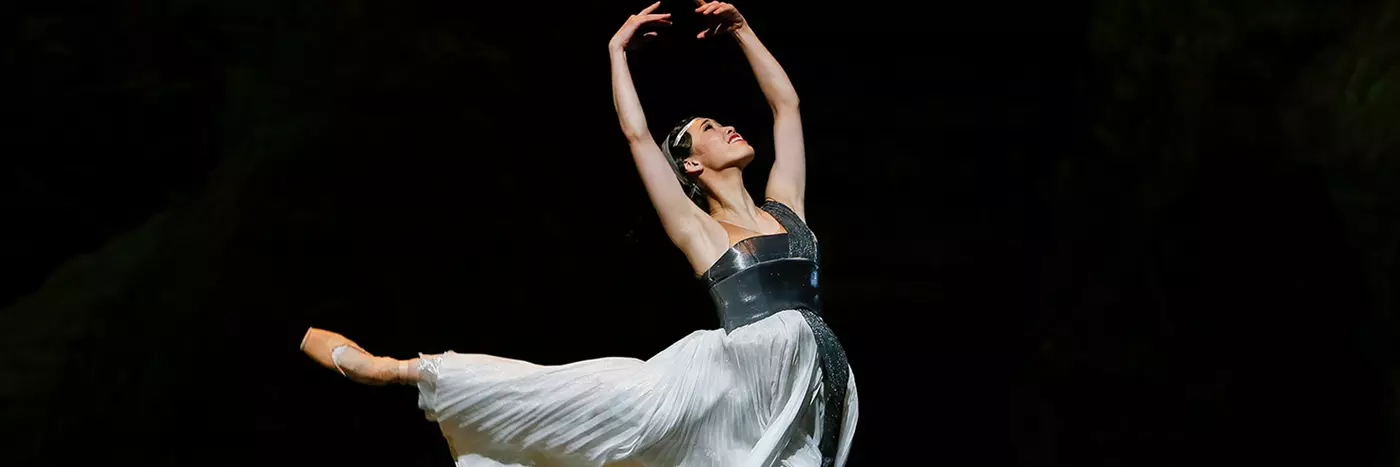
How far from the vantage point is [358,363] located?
8.87 ft

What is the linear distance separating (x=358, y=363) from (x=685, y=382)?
0.52m

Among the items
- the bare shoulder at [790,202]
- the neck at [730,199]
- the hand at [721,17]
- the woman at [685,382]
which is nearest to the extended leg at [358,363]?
the woman at [685,382]

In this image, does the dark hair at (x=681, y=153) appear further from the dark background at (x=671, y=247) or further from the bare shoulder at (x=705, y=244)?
the dark background at (x=671, y=247)

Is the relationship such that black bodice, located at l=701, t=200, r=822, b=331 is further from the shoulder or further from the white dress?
the shoulder

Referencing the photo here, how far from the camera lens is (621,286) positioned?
380 cm

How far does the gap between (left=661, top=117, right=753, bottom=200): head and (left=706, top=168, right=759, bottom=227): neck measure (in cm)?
2

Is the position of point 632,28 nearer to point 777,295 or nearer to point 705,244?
point 705,244

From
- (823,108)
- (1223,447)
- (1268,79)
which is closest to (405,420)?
(823,108)

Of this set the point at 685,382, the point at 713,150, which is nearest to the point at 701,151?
the point at 713,150

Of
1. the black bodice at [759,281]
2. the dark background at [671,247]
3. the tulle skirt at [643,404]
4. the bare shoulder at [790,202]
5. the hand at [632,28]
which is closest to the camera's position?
the tulle skirt at [643,404]

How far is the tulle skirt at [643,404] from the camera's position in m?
2.68

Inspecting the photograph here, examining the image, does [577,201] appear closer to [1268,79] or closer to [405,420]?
[405,420]

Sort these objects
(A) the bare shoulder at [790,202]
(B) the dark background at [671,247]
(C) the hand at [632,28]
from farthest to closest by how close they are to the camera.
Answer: (B) the dark background at [671,247]
(A) the bare shoulder at [790,202]
(C) the hand at [632,28]

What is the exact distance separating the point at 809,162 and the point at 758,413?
4.32 ft
